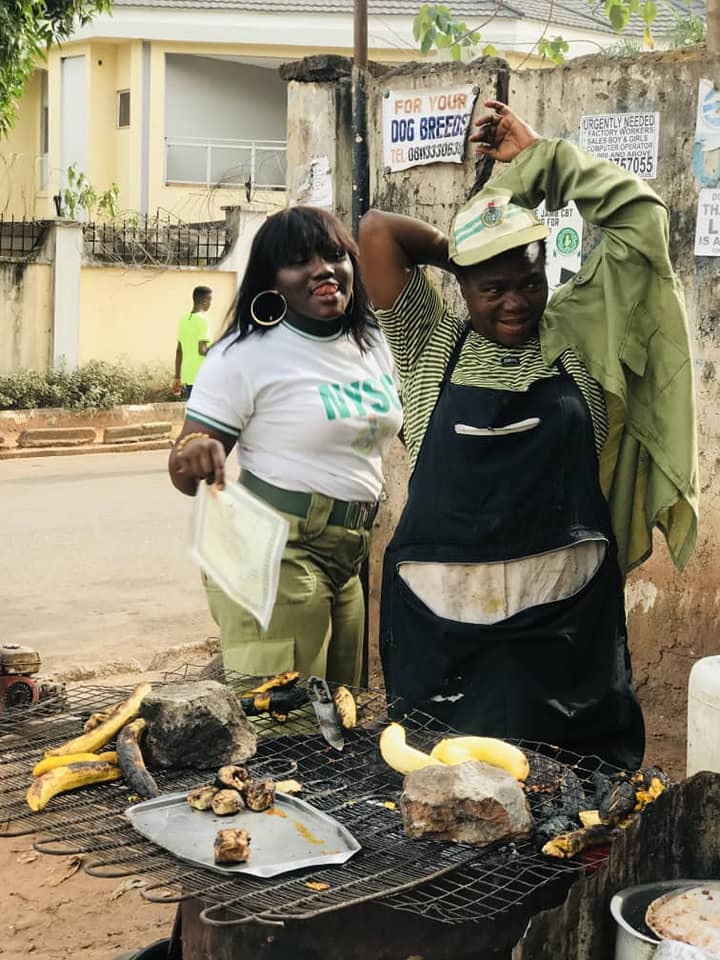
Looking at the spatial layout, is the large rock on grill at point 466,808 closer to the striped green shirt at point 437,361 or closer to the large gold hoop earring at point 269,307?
the striped green shirt at point 437,361

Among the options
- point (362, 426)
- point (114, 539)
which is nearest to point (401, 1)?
point (114, 539)

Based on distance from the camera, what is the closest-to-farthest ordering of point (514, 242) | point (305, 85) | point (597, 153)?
1. point (514, 242)
2. point (597, 153)
3. point (305, 85)

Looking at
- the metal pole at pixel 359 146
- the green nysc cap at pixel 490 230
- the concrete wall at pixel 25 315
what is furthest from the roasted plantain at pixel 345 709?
the concrete wall at pixel 25 315

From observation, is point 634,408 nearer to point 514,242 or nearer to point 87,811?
point 514,242

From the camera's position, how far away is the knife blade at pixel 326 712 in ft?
10.4

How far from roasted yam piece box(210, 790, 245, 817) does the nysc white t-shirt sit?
1159mm

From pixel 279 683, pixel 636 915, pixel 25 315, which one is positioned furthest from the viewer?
pixel 25 315

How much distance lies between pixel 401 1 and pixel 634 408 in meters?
24.7

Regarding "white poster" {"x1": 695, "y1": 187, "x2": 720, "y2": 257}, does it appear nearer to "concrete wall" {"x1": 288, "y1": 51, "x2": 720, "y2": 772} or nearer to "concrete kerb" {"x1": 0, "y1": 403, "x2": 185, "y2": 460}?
"concrete wall" {"x1": 288, "y1": 51, "x2": 720, "y2": 772}

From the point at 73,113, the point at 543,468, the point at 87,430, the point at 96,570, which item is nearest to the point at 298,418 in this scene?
the point at 543,468

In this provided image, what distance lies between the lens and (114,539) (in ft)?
33.6

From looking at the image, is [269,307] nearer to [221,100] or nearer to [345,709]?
[345,709]

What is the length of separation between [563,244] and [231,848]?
3.66 metres

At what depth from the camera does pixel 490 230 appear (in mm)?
3189
